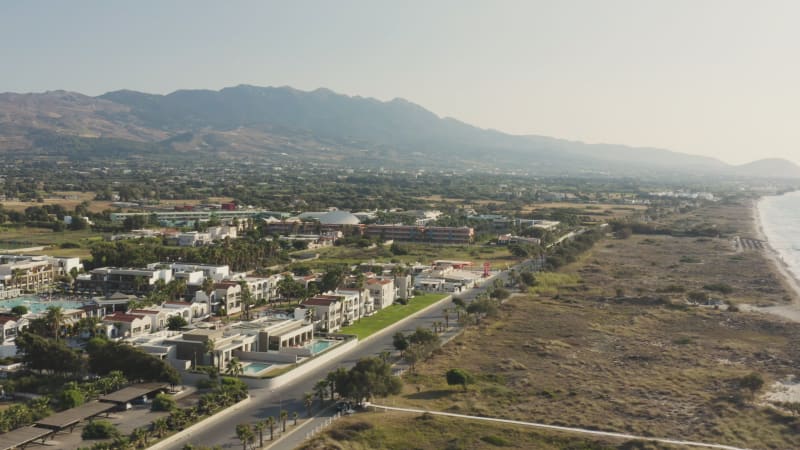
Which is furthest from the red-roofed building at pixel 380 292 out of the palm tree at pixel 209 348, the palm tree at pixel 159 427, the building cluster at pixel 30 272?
the palm tree at pixel 159 427

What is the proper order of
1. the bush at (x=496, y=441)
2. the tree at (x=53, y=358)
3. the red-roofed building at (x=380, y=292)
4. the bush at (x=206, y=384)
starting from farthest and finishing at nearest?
the red-roofed building at (x=380, y=292) → the tree at (x=53, y=358) → the bush at (x=206, y=384) → the bush at (x=496, y=441)

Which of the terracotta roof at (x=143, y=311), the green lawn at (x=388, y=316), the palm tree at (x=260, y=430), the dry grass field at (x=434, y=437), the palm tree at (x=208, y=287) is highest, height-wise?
the palm tree at (x=208, y=287)

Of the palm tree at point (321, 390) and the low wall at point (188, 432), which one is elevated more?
the palm tree at point (321, 390)

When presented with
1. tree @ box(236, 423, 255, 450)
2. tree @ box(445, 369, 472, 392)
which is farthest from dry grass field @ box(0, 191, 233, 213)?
tree @ box(236, 423, 255, 450)

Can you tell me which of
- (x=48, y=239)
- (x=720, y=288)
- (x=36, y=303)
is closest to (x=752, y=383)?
(x=720, y=288)

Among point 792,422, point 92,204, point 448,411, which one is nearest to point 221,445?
point 448,411

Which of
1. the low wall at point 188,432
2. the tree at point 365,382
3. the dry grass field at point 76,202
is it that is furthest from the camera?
the dry grass field at point 76,202

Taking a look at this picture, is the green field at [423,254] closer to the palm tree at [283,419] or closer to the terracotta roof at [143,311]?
the terracotta roof at [143,311]

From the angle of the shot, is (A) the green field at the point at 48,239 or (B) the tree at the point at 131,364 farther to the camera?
(A) the green field at the point at 48,239
